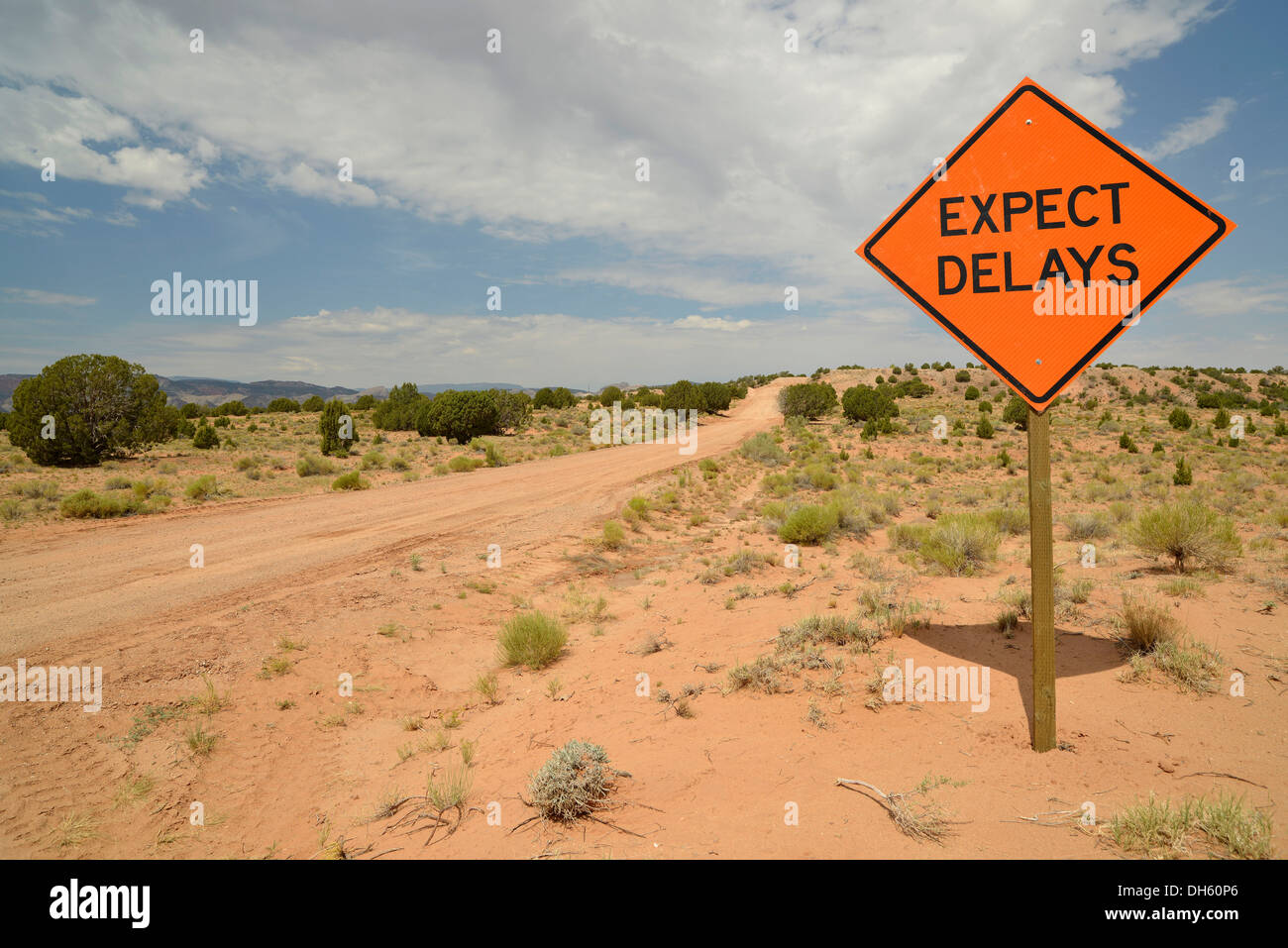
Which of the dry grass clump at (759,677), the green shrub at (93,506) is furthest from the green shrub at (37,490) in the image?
the dry grass clump at (759,677)

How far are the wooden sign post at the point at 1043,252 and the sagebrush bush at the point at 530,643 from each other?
16.5 feet

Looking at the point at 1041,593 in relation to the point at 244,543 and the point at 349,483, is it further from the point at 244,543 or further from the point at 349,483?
the point at 349,483

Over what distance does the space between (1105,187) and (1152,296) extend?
0.75 meters

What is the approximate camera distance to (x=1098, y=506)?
590 inches

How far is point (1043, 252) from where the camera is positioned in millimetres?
3672

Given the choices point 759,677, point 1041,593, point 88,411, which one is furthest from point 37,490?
point 1041,593

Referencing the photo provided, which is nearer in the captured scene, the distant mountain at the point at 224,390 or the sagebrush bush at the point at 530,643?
the sagebrush bush at the point at 530,643

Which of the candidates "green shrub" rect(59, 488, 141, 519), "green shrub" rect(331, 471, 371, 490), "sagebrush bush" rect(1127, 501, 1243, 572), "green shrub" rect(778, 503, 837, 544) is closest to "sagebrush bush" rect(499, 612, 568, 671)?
"green shrub" rect(778, 503, 837, 544)

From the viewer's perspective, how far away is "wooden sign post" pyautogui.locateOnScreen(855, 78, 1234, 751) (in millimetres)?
3455

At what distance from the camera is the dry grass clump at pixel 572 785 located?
3666 millimetres

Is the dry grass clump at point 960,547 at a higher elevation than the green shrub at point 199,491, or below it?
below

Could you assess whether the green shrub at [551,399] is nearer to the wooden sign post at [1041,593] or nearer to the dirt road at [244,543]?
the dirt road at [244,543]

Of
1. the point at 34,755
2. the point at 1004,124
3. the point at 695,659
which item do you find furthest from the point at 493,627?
the point at 1004,124
